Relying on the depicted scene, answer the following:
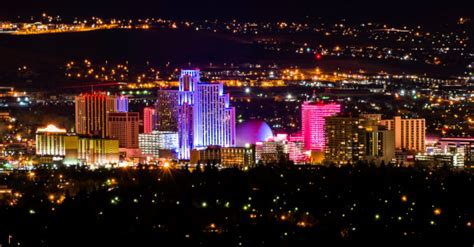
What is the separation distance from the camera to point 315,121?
36281mm

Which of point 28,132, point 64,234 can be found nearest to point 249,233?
point 64,234

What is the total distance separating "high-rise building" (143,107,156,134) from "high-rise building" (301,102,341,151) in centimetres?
306

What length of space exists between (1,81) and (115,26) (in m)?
3.48

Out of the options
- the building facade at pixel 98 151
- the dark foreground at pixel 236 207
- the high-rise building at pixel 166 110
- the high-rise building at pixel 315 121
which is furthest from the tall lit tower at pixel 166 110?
the dark foreground at pixel 236 207

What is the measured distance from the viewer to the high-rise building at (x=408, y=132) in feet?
115

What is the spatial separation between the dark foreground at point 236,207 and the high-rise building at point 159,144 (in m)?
2.83

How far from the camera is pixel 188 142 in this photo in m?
35.2

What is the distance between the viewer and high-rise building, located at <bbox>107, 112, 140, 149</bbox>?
3597 cm

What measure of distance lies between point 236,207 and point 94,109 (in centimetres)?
1144

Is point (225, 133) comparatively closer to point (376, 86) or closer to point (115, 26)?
point (376, 86)

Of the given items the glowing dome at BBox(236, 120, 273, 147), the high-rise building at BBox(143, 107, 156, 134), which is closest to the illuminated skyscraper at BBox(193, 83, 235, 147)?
the glowing dome at BBox(236, 120, 273, 147)

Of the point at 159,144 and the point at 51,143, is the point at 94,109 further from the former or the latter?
the point at 159,144

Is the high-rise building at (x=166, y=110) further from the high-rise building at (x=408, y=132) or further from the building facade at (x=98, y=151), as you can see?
the high-rise building at (x=408, y=132)

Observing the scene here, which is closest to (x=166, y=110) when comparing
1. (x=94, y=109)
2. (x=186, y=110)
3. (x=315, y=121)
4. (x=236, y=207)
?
(x=186, y=110)
